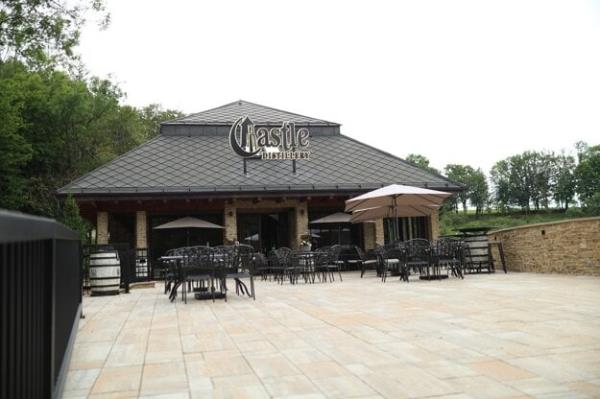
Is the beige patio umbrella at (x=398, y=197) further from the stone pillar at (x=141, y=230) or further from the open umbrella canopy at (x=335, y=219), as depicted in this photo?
the stone pillar at (x=141, y=230)

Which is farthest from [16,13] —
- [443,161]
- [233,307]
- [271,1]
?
[443,161]

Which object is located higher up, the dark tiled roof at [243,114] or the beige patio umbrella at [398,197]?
the dark tiled roof at [243,114]

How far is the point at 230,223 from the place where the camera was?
15.8 meters

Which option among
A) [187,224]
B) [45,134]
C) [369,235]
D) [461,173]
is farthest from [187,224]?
[461,173]

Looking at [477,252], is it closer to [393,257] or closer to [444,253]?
[444,253]

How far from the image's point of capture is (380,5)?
1074 cm

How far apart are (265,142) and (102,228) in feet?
20.3

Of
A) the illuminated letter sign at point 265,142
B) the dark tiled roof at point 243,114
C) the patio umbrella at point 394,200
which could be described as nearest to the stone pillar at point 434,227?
the patio umbrella at point 394,200

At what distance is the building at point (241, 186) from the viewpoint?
50.2 feet

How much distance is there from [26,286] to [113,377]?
6.02 feet

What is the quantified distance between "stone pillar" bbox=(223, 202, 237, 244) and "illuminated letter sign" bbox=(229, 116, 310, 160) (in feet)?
7.09

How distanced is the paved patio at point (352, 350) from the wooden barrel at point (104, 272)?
2871 mm

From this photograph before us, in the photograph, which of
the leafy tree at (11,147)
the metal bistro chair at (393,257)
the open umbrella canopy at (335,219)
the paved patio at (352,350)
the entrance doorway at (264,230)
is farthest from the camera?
the leafy tree at (11,147)

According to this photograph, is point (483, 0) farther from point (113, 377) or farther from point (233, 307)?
point (113, 377)
